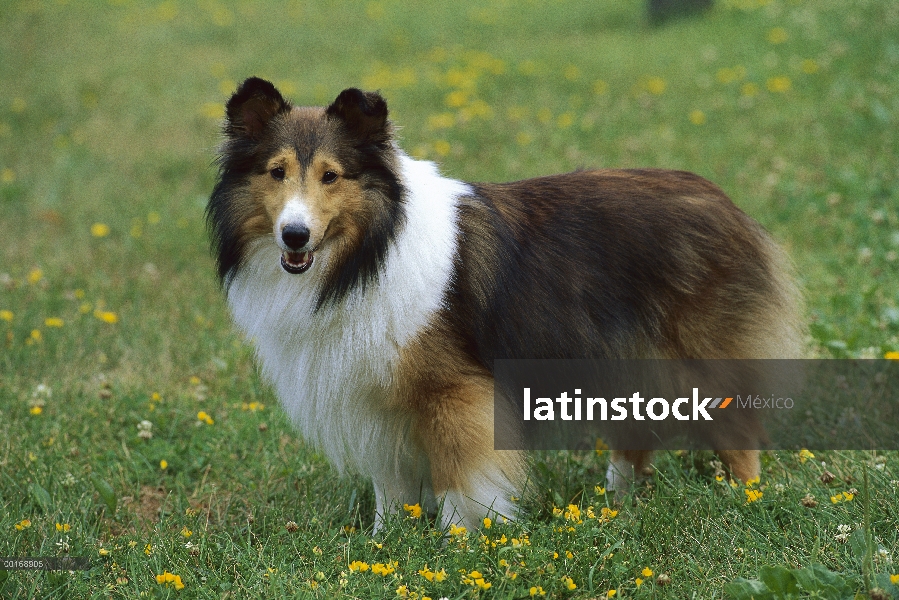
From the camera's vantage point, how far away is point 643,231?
375 centimetres

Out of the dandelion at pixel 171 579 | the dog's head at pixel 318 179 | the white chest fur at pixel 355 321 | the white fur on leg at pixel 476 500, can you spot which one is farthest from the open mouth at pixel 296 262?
the dandelion at pixel 171 579

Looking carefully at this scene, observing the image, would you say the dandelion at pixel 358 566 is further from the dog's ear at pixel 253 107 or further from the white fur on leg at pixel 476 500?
the dog's ear at pixel 253 107

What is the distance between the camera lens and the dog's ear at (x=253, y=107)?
3359mm

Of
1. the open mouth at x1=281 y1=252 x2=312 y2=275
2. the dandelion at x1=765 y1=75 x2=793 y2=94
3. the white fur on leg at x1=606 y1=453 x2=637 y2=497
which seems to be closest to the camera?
the open mouth at x1=281 y1=252 x2=312 y2=275

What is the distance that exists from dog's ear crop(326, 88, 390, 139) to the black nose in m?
0.46

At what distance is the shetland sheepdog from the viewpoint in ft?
11.0

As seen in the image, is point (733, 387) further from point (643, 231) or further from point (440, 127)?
point (440, 127)


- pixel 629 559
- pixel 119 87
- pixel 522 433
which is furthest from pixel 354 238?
pixel 119 87

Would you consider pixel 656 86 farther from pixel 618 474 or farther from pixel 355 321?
pixel 355 321

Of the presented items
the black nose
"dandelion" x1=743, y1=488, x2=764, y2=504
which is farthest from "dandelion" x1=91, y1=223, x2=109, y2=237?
"dandelion" x1=743, y1=488, x2=764, y2=504

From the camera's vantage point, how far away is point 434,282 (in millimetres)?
3439

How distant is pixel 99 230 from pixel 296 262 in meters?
4.51

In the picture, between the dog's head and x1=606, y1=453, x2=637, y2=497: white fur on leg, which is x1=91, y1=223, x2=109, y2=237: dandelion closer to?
the dog's head

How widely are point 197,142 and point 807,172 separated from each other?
5.71 meters
